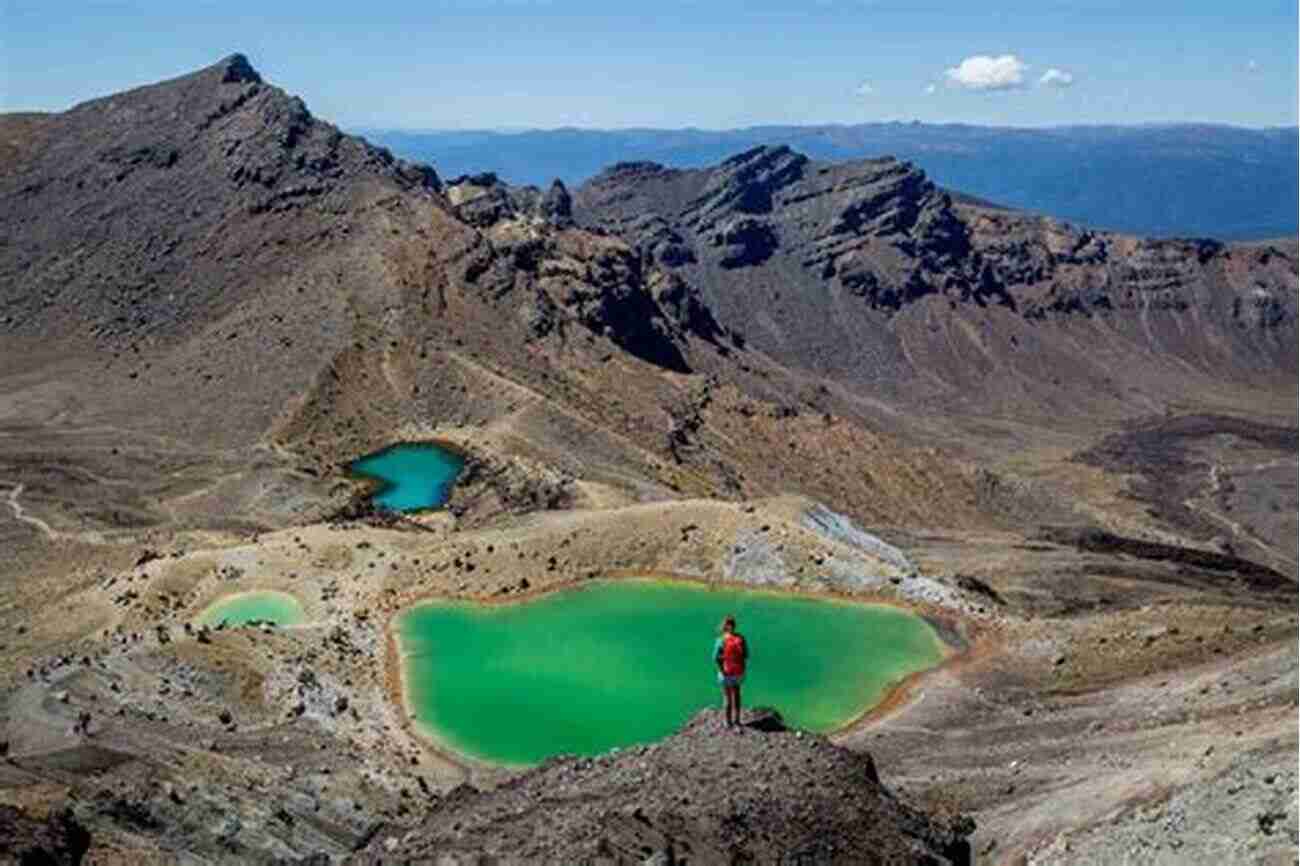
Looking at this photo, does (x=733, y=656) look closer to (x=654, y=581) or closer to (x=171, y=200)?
(x=654, y=581)

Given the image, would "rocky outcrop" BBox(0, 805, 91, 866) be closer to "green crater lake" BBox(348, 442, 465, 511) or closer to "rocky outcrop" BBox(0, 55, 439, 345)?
"green crater lake" BBox(348, 442, 465, 511)

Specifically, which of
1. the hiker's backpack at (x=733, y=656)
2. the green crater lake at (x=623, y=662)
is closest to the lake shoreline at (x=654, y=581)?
the green crater lake at (x=623, y=662)

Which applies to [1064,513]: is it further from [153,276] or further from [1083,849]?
[1083,849]

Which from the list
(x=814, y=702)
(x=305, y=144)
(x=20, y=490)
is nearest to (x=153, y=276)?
(x=305, y=144)

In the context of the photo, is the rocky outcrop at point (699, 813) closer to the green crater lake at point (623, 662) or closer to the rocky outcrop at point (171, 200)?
the green crater lake at point (623, 662)

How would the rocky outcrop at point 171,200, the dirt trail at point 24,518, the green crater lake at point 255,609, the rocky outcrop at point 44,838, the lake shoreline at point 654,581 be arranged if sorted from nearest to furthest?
the rocky outcrop at point 44,838, the lake shoreline at point 654,581, the green crater lake at point 255,609, the dirt trail at point 24,518, the rocky outcrop at point 171,200

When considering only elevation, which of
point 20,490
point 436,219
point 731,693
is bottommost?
point 20,490
